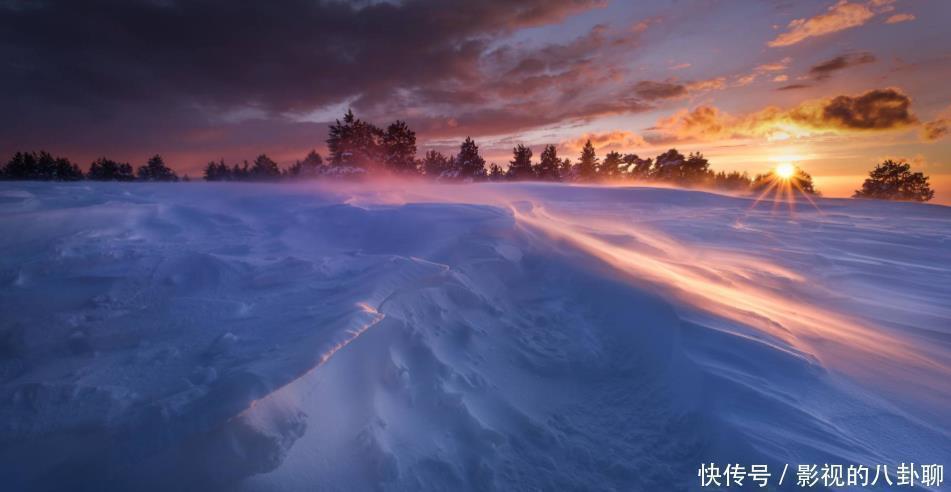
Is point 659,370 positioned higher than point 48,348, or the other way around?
point 48,348

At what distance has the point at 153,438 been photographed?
6.53 feet

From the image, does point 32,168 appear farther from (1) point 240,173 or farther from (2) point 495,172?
(2) point 495,172

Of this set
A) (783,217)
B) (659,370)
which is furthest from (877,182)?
(659,370)

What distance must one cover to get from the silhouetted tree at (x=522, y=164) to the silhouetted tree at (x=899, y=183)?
3890 centimetres

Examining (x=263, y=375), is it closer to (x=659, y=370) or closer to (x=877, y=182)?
(x=659, y=370)

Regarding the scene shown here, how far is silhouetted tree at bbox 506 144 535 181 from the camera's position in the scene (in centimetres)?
4575

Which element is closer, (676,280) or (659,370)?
(659,370)

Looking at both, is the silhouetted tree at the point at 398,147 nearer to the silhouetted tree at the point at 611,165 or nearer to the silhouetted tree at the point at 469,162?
the silhouetted tree at the point at 469,162

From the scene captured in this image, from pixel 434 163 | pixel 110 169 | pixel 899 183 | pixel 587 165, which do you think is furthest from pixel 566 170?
pixel 110 169

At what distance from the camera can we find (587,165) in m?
45.9

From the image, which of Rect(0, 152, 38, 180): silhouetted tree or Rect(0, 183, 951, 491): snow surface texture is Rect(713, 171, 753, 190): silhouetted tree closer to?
Rect(0, 183, 951, 491): snow surface texture

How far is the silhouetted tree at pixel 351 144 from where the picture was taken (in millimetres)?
33156

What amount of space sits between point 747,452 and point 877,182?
190ft

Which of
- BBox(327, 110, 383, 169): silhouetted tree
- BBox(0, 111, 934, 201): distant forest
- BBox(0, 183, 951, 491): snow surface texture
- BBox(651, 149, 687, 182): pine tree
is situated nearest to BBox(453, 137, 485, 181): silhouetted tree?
BBox(0, 111, 934, 201): distant forest
